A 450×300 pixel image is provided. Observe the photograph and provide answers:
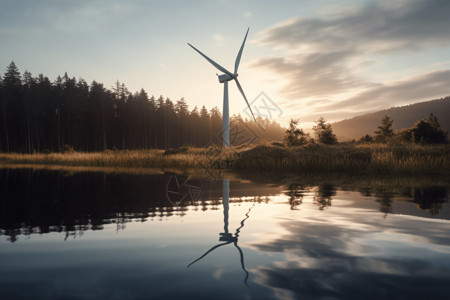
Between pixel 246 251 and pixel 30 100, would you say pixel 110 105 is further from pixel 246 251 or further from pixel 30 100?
pixel 246 251

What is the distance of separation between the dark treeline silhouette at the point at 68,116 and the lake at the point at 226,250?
61412 mm

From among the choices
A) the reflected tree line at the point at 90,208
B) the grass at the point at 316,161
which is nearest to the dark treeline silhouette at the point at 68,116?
the grass at the point at 316,161

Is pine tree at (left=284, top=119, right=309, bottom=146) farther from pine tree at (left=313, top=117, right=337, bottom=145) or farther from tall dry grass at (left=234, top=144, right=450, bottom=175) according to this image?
tall dry grass at (left=234, top=144, right=450, bottom=175)

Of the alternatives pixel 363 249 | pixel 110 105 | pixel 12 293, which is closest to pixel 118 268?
pixel 12 293

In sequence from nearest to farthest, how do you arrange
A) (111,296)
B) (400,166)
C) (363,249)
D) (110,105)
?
(111,296) → (363,249) → (400,166) → (110,105)

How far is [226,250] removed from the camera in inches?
186

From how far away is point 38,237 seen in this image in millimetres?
5676

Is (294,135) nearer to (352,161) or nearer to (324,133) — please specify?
(324,133)

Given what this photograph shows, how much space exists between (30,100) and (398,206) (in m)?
75.9

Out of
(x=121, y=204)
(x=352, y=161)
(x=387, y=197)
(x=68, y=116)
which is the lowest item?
(x=387, y=197)

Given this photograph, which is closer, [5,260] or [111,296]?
[111,296]

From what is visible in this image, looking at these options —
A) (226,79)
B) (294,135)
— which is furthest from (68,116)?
(294,135)

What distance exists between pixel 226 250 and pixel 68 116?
7724cm

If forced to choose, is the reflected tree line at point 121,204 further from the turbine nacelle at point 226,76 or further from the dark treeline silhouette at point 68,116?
the dark treeline silhouette at point 68,116
